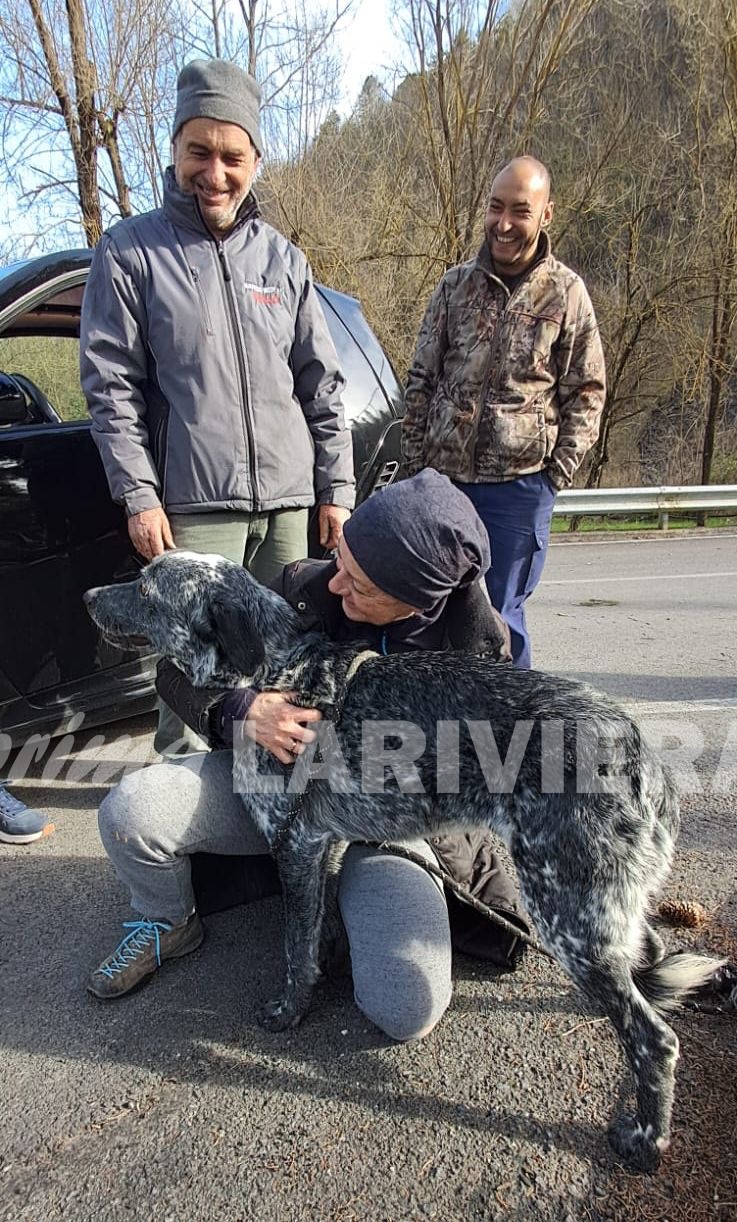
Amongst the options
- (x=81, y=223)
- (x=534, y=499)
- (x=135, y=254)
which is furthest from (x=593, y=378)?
(x=81, y=223)

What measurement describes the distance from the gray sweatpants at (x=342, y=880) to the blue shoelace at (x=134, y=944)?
0.03 meters

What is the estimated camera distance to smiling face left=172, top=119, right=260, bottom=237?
2.70 metres

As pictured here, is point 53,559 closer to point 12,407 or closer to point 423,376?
point 12,407

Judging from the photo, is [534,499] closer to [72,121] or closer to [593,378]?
[593,378]

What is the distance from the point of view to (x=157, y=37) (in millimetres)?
11234

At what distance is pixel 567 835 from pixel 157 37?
13158 mm

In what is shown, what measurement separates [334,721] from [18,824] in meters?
1.72

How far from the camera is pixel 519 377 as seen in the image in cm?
362

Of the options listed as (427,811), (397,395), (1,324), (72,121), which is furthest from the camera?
(72,121)

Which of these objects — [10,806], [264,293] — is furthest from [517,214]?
[10,806]

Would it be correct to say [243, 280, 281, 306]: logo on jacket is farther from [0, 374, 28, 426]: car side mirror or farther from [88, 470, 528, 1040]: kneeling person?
[0, 374, 28, 426]: car side mirror

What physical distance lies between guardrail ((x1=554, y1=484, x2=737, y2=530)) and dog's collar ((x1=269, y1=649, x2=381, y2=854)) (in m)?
9.51

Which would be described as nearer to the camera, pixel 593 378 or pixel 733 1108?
pixel 733 1108

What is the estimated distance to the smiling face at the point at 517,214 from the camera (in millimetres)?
3447
